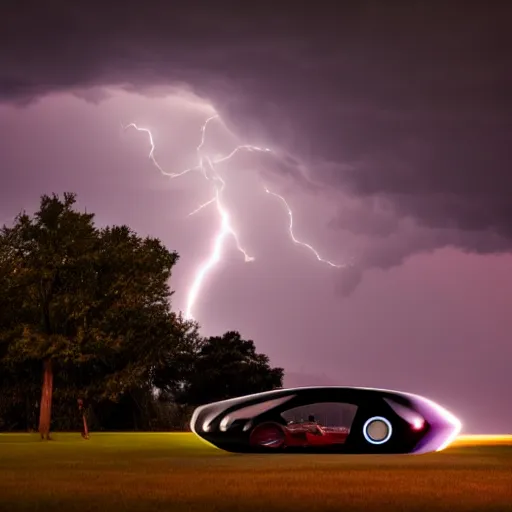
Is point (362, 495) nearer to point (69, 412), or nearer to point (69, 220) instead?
point (69, 220)

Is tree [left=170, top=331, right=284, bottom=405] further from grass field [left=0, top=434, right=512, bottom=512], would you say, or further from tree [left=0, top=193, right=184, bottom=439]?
grass field [left=0, top=434, right=512, bottom=512]

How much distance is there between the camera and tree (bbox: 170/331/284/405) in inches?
2670

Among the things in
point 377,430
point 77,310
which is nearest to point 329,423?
point 377,430

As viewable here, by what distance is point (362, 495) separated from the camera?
1230 centimetres

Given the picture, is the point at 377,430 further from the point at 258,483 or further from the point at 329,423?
the point at 258,483

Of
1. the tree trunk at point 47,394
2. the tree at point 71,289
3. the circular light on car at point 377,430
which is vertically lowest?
the circular light on car at point 377,430

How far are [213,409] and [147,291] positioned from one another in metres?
18.2

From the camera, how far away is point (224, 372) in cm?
7038

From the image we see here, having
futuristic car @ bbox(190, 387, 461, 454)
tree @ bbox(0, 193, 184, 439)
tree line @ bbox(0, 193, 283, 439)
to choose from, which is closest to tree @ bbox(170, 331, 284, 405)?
tree line @ bbox(0, 193, 283, 439)

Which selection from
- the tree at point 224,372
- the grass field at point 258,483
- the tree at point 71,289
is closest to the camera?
the grass field at point 258,483

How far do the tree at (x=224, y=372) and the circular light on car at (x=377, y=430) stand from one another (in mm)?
44600

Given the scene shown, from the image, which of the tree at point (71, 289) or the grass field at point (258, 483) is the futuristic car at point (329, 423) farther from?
the tree at point (71, 289)

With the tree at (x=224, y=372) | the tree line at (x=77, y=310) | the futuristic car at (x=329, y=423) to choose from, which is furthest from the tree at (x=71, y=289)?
the tree at (x=224, y=372)

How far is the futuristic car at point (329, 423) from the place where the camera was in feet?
73.3
